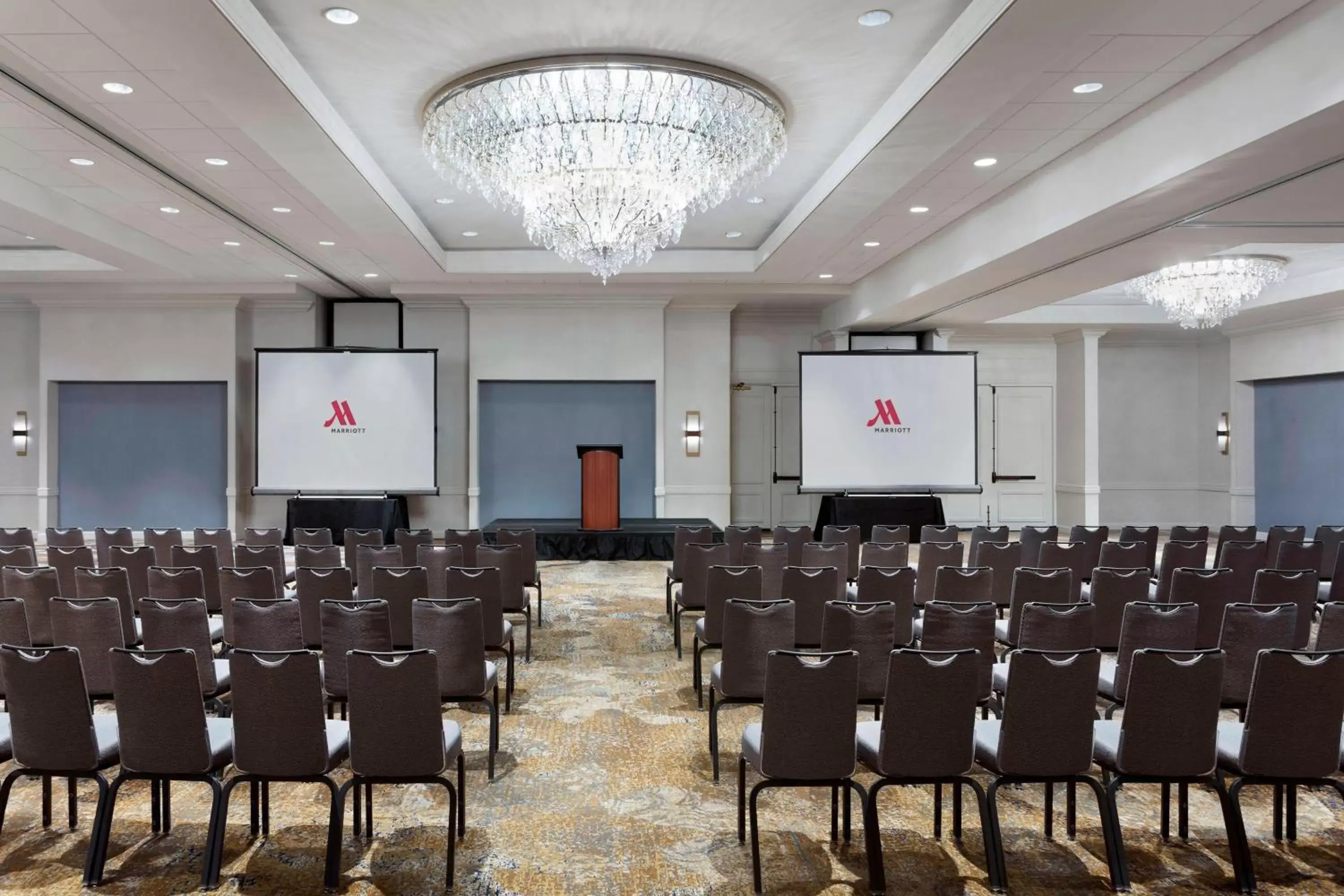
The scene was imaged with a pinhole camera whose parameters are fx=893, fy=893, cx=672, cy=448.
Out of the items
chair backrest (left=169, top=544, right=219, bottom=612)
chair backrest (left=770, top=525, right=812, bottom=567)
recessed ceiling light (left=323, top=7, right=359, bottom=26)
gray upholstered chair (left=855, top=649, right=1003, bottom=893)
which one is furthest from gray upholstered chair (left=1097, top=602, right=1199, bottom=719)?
chair backrest (left=169, top=544, right=219, bottom=612)

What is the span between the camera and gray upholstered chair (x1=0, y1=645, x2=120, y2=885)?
2.96m

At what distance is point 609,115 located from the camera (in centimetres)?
604

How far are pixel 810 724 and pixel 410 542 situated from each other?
5158mm

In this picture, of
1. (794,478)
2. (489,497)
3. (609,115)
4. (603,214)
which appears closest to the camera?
(609,115)

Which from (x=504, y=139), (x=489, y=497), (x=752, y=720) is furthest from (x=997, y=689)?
(x=489, y=497)

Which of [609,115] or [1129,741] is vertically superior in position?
[609,115]

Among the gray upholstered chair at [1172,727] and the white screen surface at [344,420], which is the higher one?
the white screen surface at [344,420]

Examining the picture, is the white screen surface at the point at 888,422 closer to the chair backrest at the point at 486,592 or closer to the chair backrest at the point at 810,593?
the chair backrest at the point at 810,593

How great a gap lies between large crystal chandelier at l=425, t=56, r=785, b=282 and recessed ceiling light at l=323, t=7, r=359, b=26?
101 centimetres

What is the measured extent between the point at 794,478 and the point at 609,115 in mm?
8937

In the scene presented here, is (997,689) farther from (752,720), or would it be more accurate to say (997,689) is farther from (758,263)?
(758,263)

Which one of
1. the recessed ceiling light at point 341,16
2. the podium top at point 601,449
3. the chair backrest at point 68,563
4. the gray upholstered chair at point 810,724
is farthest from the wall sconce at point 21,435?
the gray upholstered chair at point 810,724

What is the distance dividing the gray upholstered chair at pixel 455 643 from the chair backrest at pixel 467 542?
7.52 feet

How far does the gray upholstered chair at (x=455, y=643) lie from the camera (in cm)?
392
